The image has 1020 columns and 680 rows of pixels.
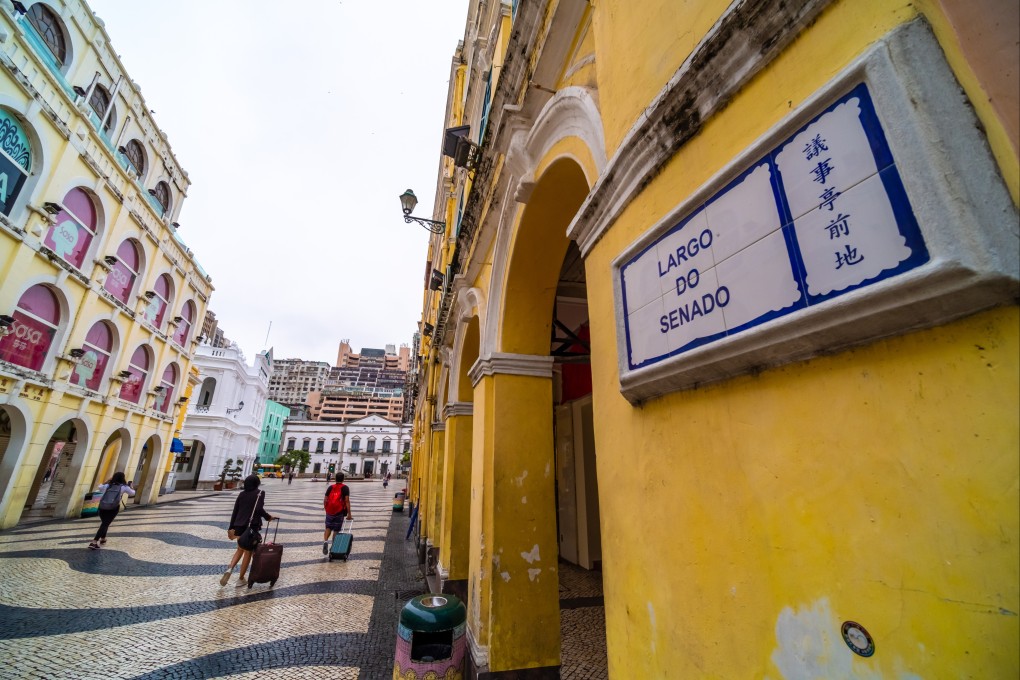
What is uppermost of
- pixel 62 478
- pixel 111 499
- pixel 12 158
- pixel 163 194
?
pixel 163 194

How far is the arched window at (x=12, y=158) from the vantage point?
8758 millimetres

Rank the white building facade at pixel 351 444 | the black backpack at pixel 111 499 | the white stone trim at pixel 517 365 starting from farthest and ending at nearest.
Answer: the white building facade at pixel 351 444
the black backpack at pixel 111 499
the white stone trim at pixel 517 365

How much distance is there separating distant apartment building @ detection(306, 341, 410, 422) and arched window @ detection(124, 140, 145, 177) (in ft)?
207

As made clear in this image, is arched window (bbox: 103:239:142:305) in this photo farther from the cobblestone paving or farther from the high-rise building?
the high-rise building

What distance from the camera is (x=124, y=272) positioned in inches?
527

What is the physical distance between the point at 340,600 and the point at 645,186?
21.1ft

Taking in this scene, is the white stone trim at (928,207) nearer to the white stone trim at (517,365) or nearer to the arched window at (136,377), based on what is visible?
the white stone trim at (517,365)

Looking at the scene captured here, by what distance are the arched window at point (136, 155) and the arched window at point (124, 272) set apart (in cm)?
270

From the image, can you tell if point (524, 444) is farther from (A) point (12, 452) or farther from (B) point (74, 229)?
(B) point (74, 229)

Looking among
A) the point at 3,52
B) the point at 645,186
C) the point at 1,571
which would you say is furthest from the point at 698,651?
the point at 3,52

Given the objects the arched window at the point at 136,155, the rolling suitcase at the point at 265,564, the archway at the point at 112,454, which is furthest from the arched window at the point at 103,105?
the rolling suitcase at the point at 265,564

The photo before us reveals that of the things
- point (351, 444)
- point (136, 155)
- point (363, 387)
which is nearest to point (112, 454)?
point (136, 155)

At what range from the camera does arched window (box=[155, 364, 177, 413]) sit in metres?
16.2

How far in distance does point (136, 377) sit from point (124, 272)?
374 centimetres
